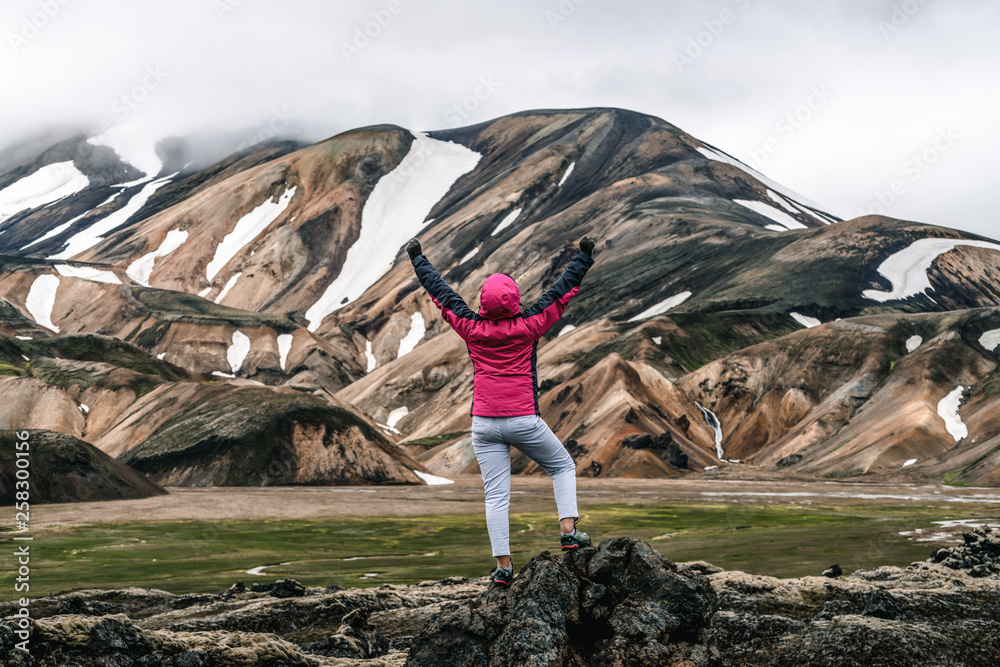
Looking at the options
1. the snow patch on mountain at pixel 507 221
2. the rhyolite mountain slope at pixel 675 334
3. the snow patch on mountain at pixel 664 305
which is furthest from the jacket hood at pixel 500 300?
the snow patch on mountain at pixel 507 221

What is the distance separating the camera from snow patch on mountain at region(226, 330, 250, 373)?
150 m

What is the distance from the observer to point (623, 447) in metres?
77.3

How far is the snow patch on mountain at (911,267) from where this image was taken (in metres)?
112

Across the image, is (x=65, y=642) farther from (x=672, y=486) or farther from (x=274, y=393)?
(x=274, y=393)

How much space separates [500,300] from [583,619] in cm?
300

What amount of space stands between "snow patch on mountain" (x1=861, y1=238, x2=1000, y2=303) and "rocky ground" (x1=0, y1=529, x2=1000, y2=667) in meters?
108

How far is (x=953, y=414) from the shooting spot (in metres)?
71.9

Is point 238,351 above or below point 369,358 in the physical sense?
above

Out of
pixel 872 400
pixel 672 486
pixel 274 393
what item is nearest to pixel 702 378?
pixel 872 400

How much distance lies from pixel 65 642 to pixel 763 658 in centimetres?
626

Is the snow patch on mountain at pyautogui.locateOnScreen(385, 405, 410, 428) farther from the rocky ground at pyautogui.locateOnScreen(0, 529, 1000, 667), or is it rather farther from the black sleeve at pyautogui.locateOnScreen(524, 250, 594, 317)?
the black sleeve at pyautogui.locateOnScreen(524, 250, 594, 317)

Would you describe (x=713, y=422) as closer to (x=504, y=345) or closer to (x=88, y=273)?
(x=504, y=345)

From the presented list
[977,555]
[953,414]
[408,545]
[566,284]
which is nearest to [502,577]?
[566,284]

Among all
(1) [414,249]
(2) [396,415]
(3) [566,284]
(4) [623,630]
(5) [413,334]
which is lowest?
(4) [623,630]
